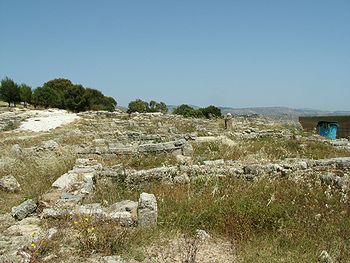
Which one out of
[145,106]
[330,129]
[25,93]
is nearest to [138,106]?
[145,106]

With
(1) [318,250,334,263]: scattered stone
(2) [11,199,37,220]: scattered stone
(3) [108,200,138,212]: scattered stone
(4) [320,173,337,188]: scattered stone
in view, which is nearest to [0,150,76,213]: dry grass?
(2) [11,199,37,220]: scattered stone

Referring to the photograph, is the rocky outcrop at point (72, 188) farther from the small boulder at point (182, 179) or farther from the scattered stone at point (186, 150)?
the scattered stone at point (186, 150)

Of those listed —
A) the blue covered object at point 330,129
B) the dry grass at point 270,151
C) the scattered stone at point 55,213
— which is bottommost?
the scattered stone at point 55,213

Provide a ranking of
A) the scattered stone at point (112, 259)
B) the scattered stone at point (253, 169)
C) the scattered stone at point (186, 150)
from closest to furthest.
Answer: the scattered stone at point (112, 259) < the scattered stone at point (253, 169) < the scattered stone at point (186, 150)

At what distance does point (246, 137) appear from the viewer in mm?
15039

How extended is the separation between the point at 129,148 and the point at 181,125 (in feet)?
38.8

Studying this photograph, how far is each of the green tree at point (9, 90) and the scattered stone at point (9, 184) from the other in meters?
44.3

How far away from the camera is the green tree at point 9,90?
45375mm

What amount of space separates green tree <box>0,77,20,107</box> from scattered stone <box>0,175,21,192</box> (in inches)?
1743

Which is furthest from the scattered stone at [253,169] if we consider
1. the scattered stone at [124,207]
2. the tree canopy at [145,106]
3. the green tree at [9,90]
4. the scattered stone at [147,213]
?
the green tree at [9,90]

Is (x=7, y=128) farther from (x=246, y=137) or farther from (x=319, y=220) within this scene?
(x=319, y=220)

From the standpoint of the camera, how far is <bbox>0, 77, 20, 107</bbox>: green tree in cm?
4538

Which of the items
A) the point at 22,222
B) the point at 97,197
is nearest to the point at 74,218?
the point at 22,222

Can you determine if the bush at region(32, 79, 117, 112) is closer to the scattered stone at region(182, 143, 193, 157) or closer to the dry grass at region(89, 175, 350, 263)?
the scattered stone at region(182, 143, 193, 157)
